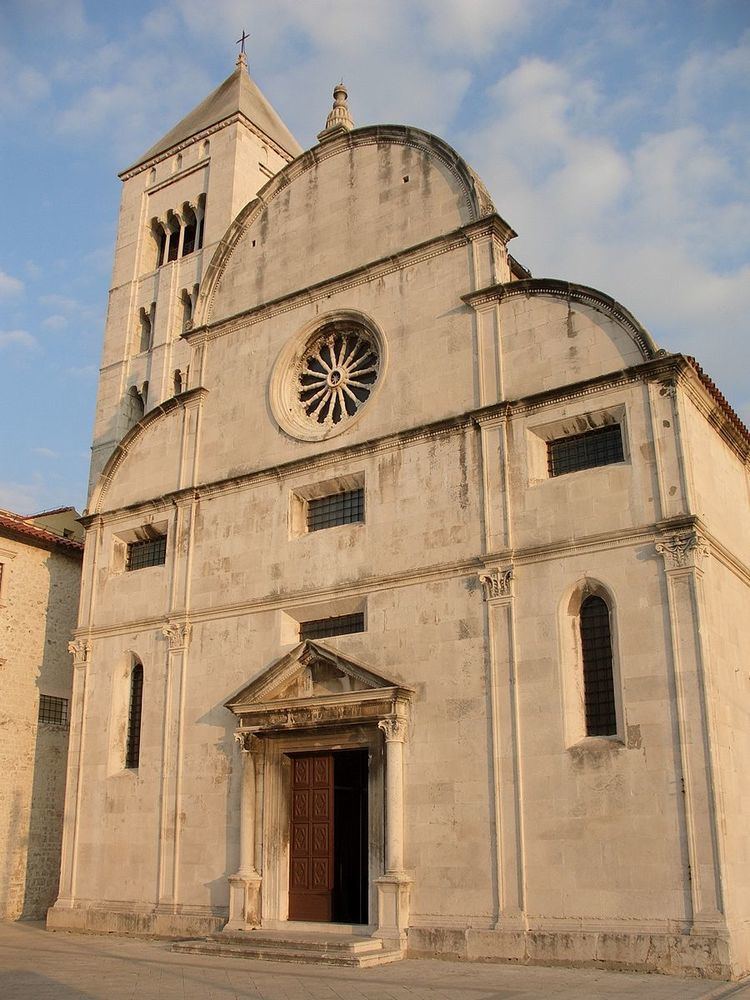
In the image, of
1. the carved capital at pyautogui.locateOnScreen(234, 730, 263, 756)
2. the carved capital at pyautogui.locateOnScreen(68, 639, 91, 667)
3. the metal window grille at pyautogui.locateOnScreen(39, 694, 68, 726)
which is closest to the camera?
the carved capital at pyautogui.locateOnScreen(234, 730, 263, 756)

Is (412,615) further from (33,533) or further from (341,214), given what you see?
(33,533)

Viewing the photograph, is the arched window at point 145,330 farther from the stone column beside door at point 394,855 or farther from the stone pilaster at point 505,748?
the stone column beside door at point 394,855

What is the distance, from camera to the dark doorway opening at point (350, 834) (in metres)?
17.5

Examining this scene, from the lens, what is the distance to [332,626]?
Result: 60.3 ft

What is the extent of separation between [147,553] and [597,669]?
10.9 meters

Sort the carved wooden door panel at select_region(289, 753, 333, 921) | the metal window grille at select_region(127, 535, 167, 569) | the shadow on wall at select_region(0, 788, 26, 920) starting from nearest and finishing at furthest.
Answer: the carved wooden door panel at select_region(289, 753, 333, 921) → the metal window grille at select_region(127, 535, 167, 569) → the shadow on wall at select_region(0, 788, 26, 920)

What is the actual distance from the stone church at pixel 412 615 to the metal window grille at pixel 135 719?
2.5 inches

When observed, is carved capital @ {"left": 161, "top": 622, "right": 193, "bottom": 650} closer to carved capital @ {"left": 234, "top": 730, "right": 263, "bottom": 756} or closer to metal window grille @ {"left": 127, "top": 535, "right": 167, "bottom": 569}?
metal window grille @ {"left": 127, "top": 535, "right": 167, "bottom": 569}

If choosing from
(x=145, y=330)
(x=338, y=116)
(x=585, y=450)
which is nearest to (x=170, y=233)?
(x=145, y=330)

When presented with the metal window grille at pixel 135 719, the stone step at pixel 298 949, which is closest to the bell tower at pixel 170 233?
the metal window grille at pixel 135 719

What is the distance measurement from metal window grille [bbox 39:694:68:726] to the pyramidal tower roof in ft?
78.2

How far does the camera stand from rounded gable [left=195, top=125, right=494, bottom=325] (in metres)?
19.6

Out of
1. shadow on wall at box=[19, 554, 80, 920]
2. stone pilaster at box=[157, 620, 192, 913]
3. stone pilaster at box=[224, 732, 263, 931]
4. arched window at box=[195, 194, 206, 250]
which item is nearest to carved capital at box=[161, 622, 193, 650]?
stone pilaster at box=[157, 620, 192, 913]

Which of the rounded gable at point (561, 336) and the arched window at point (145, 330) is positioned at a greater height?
the arched window at point (145, 330)
